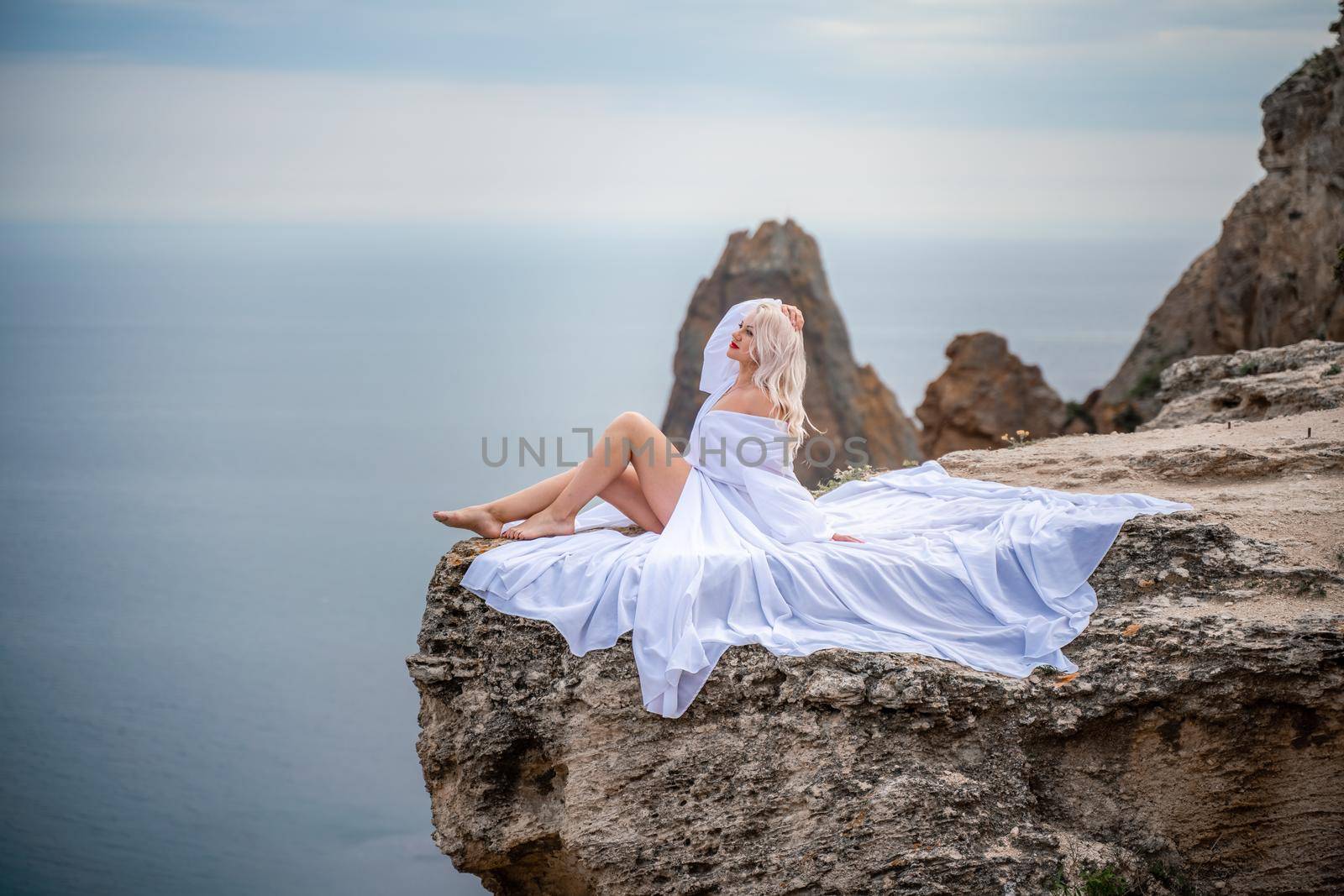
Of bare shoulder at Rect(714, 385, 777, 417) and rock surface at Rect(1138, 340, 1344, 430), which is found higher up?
rock surface at Rect(1138, 340, 1344, 430)

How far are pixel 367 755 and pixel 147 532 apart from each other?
93.3ft

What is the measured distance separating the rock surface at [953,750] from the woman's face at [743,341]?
1.90 m

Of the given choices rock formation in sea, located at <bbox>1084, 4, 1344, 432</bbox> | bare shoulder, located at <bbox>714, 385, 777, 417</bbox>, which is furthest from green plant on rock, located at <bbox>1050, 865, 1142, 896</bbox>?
rock formation in sea, located at <bbox>1084, 4, 1344, 432</bbox>

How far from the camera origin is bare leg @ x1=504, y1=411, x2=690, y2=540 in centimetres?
655

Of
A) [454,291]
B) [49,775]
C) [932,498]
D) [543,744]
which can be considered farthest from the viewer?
[454,291]

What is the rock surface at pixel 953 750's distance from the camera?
227 inches

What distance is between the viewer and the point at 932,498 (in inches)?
290

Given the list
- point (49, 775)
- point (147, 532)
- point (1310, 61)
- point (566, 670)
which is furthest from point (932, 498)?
point (147, 532)

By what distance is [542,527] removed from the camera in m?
6.67

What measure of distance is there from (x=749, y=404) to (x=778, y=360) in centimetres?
31

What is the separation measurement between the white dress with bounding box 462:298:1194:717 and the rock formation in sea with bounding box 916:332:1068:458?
17.7 meters

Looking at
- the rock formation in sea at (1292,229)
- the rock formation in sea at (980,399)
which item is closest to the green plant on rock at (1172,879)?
→ the rock formation in sea at (1292,229)

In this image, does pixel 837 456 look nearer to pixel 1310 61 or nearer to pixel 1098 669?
pixel 1310 61

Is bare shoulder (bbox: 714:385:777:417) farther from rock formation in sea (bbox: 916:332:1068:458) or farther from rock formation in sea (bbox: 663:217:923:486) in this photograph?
rock formation in sea (bbox: 663:217:923:486)
